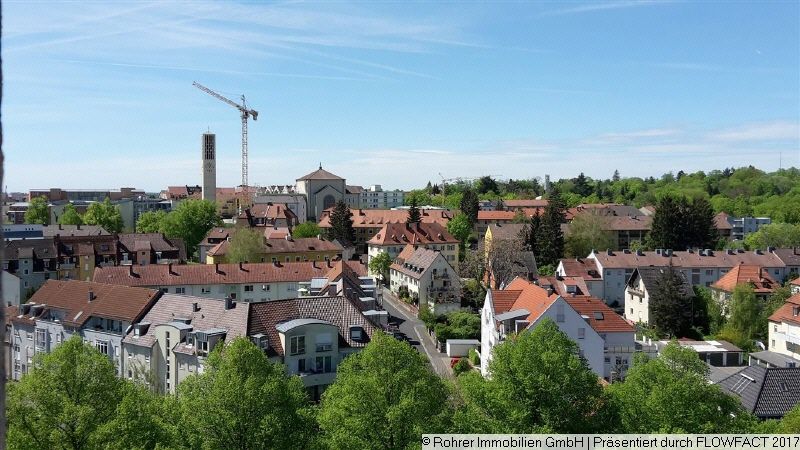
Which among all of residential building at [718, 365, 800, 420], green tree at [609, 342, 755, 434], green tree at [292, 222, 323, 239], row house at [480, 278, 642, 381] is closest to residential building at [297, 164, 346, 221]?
green tree at [292, 222, 323, 239]

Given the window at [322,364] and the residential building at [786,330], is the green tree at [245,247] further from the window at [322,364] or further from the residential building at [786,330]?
the residential building at [786,330]

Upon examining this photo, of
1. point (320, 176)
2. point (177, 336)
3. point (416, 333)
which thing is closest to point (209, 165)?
point (320, 176)

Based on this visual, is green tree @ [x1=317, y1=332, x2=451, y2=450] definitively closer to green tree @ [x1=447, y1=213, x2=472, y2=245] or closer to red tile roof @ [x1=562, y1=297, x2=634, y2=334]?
red tile roof @ [x1=562, y1=297, x2=634, y2=334]

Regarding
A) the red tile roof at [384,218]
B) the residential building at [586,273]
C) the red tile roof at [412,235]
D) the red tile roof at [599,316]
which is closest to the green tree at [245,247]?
the red tile roof at [412,235]

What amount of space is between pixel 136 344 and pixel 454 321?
24.3 metres

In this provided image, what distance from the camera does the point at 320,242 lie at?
78250 millimetres

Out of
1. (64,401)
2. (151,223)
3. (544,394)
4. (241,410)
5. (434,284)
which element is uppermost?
(151,223)

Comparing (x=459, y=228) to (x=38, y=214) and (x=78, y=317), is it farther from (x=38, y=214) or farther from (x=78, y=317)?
(x=38, y=214)

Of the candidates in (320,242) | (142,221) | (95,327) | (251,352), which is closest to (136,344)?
(95,327)

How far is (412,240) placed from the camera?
3371 inches

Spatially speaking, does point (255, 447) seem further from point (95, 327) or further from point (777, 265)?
point (777, 265)

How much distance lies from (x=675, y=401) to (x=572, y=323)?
1534 centimetres

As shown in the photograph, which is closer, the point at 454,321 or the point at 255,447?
the point at 255,447

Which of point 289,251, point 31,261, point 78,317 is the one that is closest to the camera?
point 78,317
